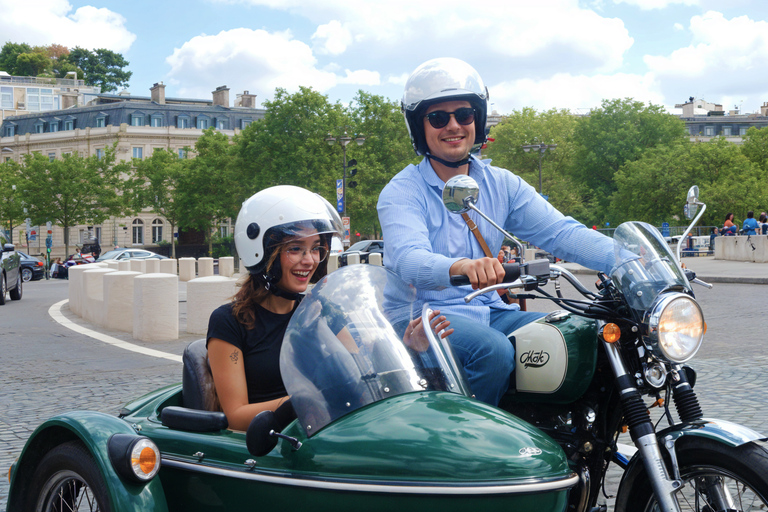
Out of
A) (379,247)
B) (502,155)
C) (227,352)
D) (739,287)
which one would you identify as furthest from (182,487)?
(502,155)

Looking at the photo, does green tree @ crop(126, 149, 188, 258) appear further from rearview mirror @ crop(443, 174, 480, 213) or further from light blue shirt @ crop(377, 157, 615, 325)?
rearview mirror @ crop(443, 174, 480, 213)

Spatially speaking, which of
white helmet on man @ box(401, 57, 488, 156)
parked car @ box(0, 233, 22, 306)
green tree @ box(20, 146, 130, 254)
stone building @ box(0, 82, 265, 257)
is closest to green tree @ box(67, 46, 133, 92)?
stone building @ box(0, 82, 265, 257)

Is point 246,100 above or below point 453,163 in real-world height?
above

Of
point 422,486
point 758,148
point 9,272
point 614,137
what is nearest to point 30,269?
point 9,272

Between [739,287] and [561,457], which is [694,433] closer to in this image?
[561,457]

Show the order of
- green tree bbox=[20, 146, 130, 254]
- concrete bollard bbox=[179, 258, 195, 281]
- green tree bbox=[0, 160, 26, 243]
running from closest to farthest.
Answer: concrete bollard bbox=[179, 258, 195, 281], green tree bbox=[20, 146, 130, 254], green tree bbox=[0, 160, 26, 243]

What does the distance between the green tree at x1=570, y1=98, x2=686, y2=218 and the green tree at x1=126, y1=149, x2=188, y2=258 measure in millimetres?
30060

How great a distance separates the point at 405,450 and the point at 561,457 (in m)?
0.40

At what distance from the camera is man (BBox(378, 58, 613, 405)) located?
2957 mm

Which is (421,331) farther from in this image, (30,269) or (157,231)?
(157,231)

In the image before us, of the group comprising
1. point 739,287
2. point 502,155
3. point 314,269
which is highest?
point 502,155

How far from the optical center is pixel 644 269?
2.50m

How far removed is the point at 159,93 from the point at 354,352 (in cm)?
9312

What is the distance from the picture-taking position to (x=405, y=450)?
2.10 meters
